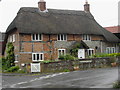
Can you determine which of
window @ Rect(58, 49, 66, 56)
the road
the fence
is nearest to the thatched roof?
window @ Rect(58, 49, 66, 56)

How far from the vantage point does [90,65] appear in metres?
28.8

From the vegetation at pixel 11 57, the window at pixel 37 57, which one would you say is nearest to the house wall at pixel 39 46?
the window at pixel 37 57

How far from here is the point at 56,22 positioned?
36719 millimetres

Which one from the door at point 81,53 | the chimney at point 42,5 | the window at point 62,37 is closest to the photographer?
the window at point 62,37

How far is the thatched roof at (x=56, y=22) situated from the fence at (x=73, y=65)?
7.81 metres

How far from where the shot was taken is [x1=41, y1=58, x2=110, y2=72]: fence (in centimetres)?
2744

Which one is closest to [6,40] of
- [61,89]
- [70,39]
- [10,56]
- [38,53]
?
[10,56]

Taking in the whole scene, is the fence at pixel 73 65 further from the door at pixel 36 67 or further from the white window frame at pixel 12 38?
the white window frame at pixel 12 38

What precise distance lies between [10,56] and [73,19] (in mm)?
11541

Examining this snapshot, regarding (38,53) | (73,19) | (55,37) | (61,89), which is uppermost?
(73,19)

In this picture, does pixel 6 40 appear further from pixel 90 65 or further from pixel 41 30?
pixel 90 65

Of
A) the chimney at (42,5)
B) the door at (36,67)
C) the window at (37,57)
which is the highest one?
the chimney at (42,5)

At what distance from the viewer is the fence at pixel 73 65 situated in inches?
1080

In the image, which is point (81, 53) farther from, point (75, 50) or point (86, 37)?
point (86, 37)
